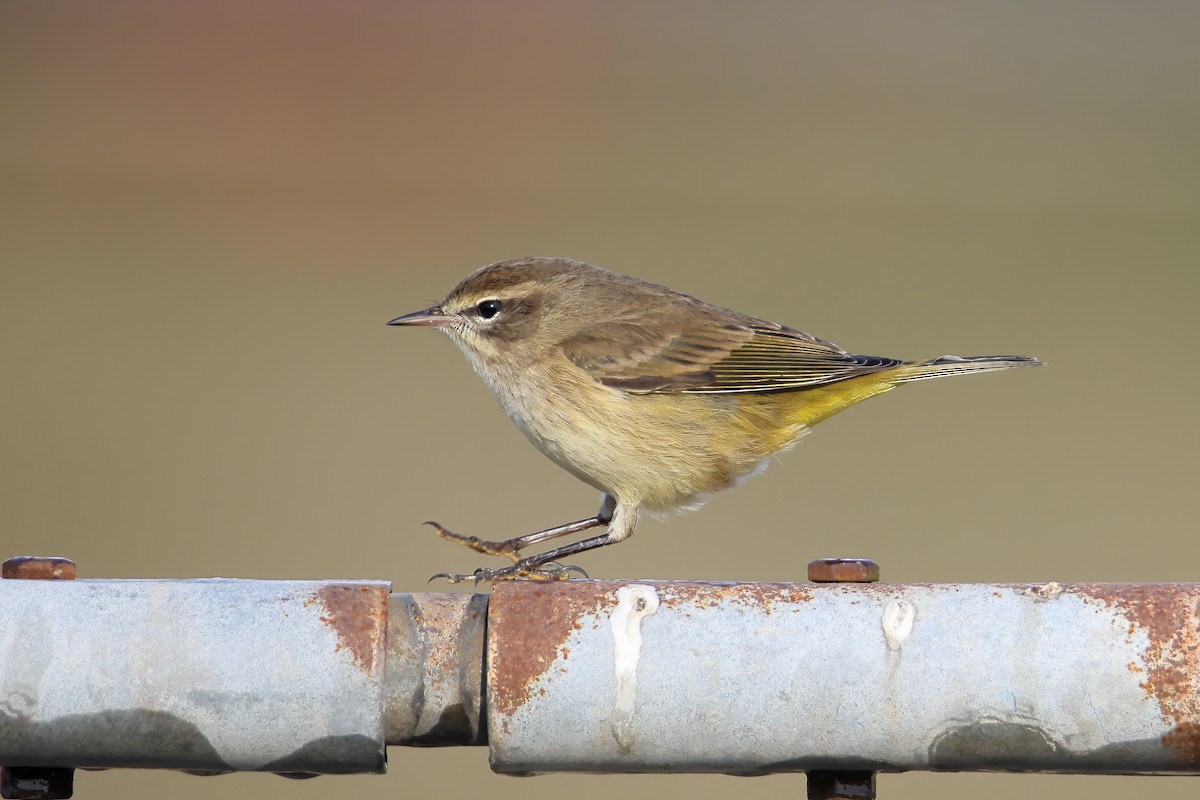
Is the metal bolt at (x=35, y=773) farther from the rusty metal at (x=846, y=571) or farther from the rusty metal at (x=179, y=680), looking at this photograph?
the rusty metal at (x=846, y=571)

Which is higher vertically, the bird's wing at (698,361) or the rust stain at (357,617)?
the bird's wing at (698,361)

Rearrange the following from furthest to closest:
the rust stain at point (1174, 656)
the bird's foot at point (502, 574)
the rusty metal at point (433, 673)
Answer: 1. the bird's foot at point (502, 574)
2. the rusty metal at point (433, 673)
3. the rust stain at point (1174, 656)

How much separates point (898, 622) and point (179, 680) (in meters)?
0.81

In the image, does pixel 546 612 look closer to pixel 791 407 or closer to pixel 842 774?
pixel 842 774

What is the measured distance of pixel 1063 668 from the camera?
4.99 feet

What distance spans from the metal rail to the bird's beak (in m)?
2.89

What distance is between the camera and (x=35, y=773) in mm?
1628

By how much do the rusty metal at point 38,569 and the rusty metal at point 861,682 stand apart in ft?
1.71

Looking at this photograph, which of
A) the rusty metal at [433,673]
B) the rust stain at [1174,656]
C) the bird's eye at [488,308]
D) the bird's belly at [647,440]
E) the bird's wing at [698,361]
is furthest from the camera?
the bird's eye at [488,308]

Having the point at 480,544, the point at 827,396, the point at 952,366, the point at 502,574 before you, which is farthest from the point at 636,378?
the point at 502,574

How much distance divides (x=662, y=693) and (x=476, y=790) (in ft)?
17.9

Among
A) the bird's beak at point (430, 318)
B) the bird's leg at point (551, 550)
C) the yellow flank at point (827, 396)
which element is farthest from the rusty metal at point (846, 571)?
the bird's beak at point (430, 318)

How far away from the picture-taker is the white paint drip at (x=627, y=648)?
5.10 feet

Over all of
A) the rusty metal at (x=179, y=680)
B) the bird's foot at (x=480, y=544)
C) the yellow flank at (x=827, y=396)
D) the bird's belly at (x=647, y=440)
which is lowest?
the rusty metal at (x=179, y=680)
